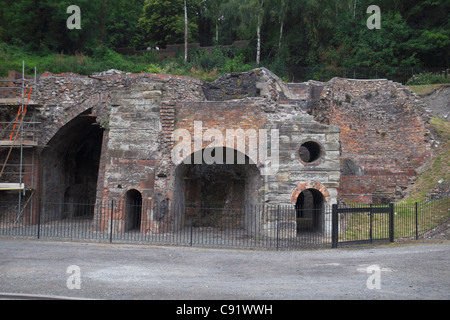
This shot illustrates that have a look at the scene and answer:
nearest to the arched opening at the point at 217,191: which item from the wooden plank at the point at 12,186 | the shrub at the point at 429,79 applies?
the wooden plank at the point at 12,186

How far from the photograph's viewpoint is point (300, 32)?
Answer: 33531 millimetres

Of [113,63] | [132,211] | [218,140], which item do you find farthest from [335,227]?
[113,63]

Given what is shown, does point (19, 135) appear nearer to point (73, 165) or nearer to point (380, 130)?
point (73, 165)

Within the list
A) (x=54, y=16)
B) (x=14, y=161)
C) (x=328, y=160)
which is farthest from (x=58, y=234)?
(x=54, y=16)

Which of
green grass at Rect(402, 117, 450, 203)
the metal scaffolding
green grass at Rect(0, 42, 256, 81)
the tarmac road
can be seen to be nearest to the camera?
the tarmac road

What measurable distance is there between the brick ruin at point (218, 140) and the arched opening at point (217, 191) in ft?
0.17

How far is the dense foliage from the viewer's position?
99.2 ft

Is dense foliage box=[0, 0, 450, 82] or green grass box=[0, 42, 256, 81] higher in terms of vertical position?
dense foliage box=[0, 0, 450, 82]

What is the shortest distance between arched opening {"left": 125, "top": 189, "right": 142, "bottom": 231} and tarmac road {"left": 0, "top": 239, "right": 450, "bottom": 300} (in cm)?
340

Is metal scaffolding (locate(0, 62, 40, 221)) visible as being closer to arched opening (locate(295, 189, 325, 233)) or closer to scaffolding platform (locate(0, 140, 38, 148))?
scaffolding platform (locate(0, 140, 38, 148))

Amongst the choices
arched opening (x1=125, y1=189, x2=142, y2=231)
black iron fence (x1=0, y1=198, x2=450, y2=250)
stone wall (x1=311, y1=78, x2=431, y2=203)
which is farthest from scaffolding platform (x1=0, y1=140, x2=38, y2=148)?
stone wall (x1=311, y1=78, x2=431, y2=203)

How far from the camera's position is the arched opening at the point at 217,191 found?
18828 mm

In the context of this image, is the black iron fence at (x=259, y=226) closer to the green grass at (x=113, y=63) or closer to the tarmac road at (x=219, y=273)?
the tarmac road at (x=219, y=273)

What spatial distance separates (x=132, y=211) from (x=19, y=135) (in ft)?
20.9
